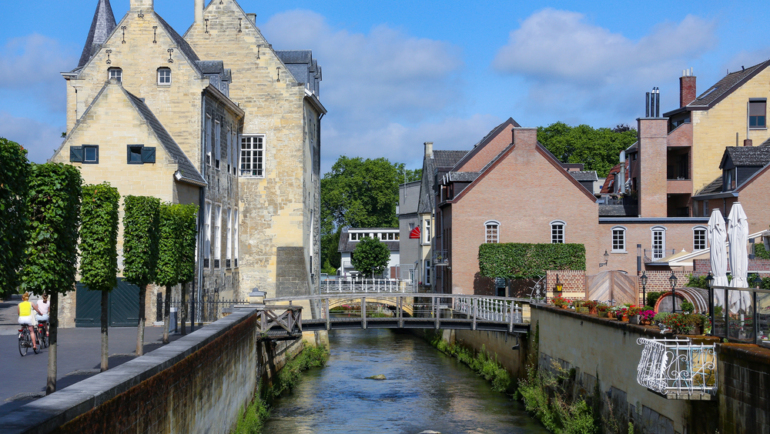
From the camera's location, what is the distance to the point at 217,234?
30.5 metres

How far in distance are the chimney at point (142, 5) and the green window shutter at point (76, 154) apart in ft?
23.5

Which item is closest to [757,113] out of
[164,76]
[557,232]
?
[557,232]

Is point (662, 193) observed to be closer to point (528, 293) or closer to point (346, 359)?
point (528, 293)

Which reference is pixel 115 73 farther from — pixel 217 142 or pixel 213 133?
pixel 217 142

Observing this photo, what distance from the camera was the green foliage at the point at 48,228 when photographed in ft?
37.1

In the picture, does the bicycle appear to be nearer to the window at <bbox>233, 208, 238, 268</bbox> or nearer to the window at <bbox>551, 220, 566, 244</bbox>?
the window at <bbox>233, 208, 238, 268</bbox>

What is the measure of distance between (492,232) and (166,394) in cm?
2795

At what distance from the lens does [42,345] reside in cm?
1867

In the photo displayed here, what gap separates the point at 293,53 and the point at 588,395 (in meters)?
24.5

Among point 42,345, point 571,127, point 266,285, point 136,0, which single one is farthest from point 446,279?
point 571,127

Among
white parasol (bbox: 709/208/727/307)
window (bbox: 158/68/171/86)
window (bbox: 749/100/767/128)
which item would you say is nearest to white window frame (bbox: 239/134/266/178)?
window (bbox: 158/68/171/86)

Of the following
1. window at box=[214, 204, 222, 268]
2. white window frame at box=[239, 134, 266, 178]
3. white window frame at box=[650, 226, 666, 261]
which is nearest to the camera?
window at box=[214, 204, 222, 268]

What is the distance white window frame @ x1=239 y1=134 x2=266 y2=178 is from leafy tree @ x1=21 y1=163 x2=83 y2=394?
22.6 meters

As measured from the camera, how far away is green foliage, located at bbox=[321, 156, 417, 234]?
312 ft
